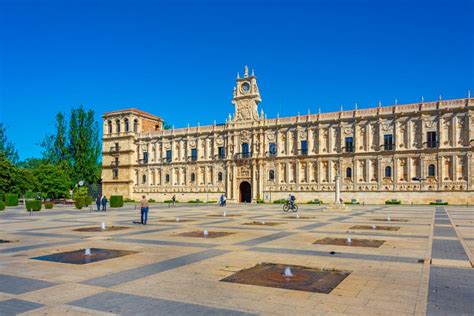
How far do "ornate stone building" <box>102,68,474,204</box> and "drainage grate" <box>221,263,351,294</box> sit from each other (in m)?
46.7

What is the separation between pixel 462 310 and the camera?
709 centimetres

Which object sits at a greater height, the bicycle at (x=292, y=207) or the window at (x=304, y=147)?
the window at (x=304, y=147)

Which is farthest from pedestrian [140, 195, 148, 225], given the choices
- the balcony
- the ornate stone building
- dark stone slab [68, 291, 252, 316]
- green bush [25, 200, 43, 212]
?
the balcony

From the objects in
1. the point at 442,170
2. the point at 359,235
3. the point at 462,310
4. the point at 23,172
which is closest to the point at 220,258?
the point at 462,310

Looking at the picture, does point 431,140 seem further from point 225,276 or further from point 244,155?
point 225,276

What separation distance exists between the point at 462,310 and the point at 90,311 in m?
6.45

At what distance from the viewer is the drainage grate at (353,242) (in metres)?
15.1

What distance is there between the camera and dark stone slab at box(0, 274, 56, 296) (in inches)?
342

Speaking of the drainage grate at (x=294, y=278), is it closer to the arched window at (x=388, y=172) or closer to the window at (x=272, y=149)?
the arched window at (x=388, y=172)

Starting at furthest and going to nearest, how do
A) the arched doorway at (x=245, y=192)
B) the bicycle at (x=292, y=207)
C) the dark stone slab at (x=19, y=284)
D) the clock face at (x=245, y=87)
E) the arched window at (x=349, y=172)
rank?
the clock face at (x=245, y=87)
the arched doorway at (x=245, y=192)
the arched window at (x=349, y=172)
the bicycle at (x=292, y=207)
the dark stone slab at (x=19, y=284)

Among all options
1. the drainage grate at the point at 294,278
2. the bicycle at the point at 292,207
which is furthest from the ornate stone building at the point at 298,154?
the drainage grate at the point at 294,278

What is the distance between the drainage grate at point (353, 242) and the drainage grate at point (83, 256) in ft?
23.7

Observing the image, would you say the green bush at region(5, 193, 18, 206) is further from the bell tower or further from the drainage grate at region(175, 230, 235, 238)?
the drainage grate at region(175, 230, 235, 238)

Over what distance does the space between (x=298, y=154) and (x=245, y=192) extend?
37.3 ft
